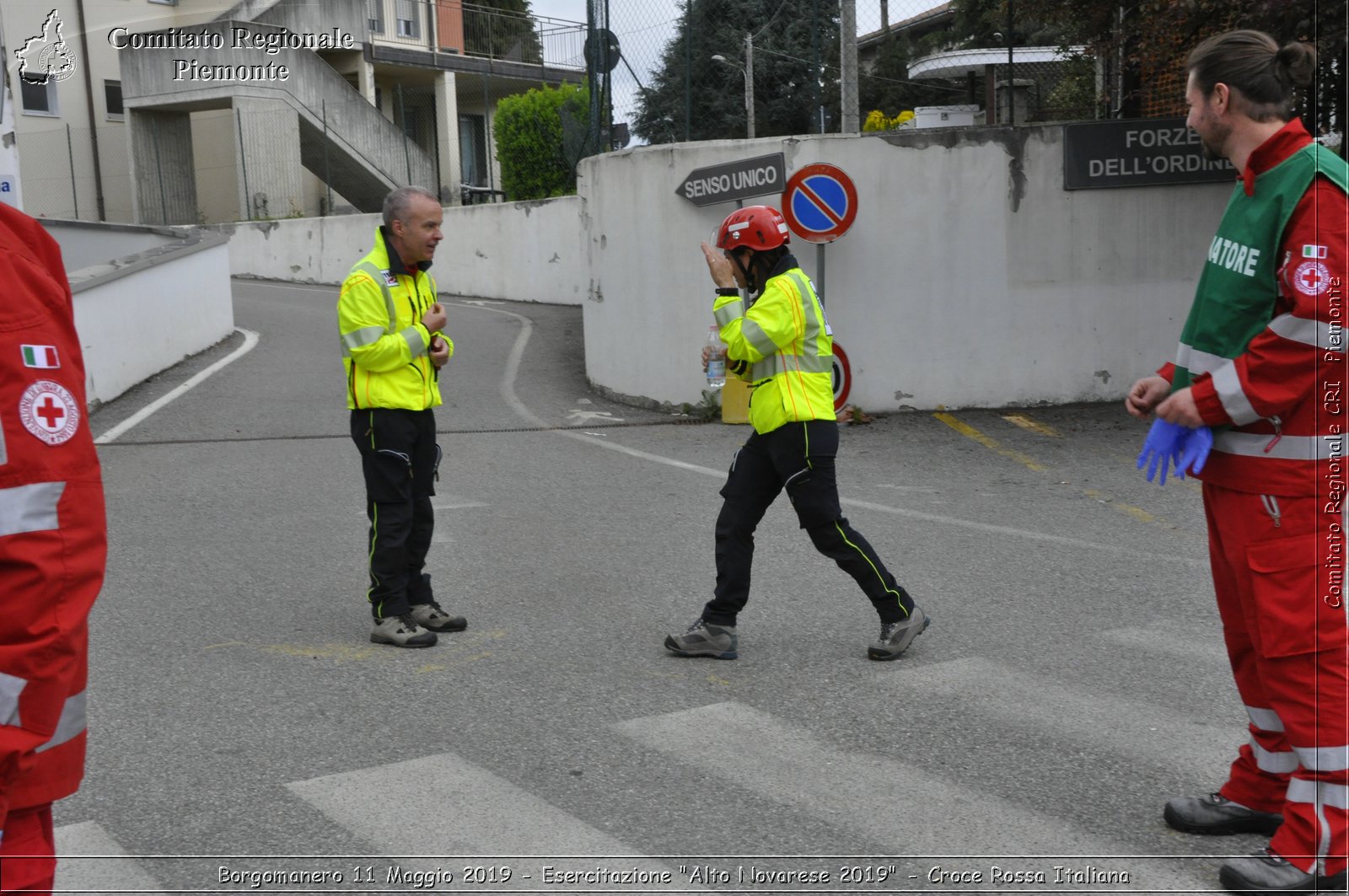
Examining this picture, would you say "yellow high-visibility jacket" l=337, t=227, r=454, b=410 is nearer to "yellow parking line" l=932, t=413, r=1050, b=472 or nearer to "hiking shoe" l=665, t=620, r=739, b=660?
"hiking shoe" l=665, t=620, r=739, b=660

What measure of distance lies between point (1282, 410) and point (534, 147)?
2491 cm

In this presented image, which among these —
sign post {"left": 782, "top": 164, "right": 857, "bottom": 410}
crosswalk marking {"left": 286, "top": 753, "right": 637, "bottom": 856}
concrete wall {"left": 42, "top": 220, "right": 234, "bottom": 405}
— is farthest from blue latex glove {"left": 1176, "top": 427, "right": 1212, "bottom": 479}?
concrete wall {"left": 42, "top": 220, "right": 234, "bottom": 405}

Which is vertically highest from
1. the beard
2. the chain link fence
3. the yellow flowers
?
the chain link fence

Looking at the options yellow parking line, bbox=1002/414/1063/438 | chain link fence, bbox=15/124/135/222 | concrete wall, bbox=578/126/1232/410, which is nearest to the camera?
yellow parking line, bbox=1002/414/1063/438

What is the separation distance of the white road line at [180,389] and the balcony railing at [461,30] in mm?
18635

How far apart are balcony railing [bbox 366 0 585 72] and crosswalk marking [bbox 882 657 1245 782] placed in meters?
31.0

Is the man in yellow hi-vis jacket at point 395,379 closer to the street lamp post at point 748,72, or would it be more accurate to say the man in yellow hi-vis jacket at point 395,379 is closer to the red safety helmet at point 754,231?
the red safety helmet at point 754,231

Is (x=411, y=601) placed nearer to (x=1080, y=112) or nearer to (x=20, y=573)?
(x=20, y=573)

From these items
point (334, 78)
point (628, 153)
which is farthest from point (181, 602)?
point (334, 78)

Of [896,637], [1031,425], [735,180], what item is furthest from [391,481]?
[1031,425]

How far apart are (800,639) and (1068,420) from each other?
7021mm

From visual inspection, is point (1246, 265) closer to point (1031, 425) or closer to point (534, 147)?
point (1031, 425)

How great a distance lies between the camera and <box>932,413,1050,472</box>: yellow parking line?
10488mm

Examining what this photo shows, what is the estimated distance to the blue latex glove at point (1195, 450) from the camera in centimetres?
344
